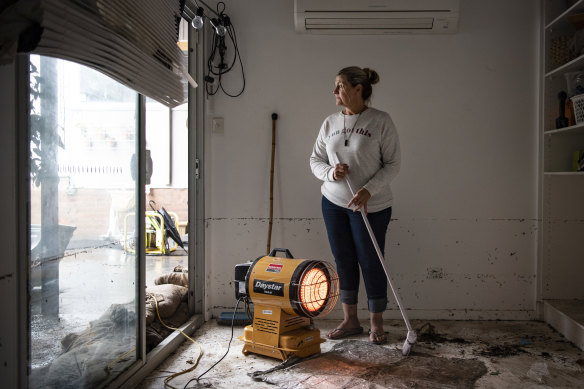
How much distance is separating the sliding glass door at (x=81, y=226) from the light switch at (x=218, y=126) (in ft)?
3.58

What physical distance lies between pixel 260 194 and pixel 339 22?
1.24m

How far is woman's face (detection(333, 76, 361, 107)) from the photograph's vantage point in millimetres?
2656

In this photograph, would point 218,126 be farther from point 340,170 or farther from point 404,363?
point 404,363

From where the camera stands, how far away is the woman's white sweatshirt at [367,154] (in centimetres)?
266

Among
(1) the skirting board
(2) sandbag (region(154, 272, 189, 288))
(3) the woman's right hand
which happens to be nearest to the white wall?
(1) the skirting board

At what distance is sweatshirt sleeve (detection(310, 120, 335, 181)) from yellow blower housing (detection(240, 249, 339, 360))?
0.55 metres

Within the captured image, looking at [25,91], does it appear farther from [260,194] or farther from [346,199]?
[260,194]

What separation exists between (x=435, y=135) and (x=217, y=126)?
4.84 feet

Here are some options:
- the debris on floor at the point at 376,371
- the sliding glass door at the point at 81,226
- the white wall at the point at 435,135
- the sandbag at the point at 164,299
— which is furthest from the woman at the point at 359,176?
the sliding glass door at the point at 81,226

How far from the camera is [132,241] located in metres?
2.18

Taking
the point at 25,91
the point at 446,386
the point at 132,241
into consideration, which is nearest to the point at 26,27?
the point at 25,91

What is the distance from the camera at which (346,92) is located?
2662mm

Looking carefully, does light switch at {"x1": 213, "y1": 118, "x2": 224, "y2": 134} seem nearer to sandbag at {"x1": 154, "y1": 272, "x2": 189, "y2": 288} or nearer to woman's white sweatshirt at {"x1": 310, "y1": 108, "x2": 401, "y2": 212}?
woman's white sweatshirt at {"x1": 310, "y1": 108, "x2": 401, "y2": 212}

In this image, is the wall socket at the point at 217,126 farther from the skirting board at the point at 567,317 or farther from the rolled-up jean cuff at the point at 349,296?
the skirting board at the point at 567,317
